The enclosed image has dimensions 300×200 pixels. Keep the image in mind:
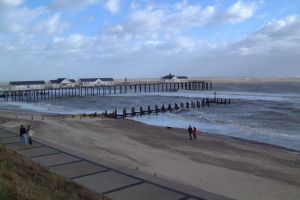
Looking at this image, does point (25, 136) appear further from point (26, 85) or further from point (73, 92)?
point (73, 92)

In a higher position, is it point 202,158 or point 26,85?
point 26,85

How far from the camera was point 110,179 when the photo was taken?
10609mm

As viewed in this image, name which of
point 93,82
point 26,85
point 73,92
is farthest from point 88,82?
point 26,85

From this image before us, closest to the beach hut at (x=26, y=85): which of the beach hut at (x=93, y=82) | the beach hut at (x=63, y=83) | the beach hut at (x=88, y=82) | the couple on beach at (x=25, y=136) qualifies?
the beach hut at (x=63, y=83)

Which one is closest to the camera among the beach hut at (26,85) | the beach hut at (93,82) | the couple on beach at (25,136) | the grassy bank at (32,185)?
the grassy bank at (32,185)

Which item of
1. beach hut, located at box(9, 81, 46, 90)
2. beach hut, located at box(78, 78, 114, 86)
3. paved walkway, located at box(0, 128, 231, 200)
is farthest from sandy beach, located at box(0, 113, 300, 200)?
beach hut, located at box(78, 78, 114, 86)

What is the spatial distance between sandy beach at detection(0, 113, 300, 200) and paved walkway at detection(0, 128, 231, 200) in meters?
1.78

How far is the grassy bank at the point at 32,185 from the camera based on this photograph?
21.6 feet

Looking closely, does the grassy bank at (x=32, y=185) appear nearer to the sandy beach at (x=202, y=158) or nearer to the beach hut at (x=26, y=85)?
the sandy beach at (x=202, y=158)

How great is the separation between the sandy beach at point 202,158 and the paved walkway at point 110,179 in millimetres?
1784

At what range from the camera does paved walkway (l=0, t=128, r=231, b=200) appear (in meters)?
9.27

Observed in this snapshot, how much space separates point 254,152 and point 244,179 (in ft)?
19.7

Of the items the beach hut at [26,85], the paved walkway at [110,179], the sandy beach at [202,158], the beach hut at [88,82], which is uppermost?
the beach hut at [88,82]

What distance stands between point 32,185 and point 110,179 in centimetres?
315
